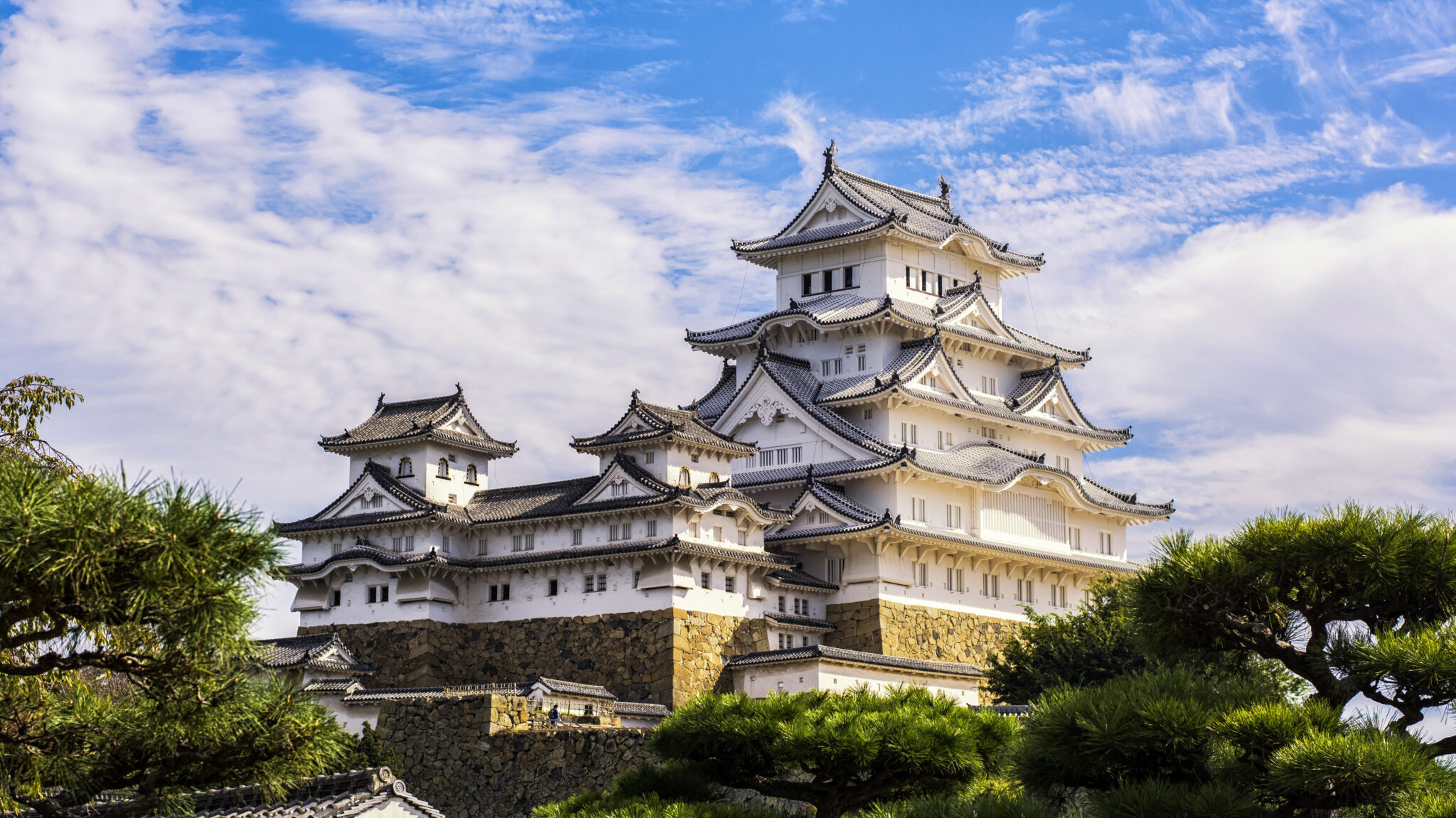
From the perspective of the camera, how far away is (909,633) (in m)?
47.2

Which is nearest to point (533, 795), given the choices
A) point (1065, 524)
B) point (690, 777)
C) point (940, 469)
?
point (690, 777)

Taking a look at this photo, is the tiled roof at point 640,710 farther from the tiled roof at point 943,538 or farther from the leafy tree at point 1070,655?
the leafy tree at point 1070,655

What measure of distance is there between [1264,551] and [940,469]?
3060 centimetres

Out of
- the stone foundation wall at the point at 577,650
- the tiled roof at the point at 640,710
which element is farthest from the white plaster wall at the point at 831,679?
the tiled roof at the point at 640,710

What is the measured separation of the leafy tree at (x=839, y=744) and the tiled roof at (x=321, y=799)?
12.8ft

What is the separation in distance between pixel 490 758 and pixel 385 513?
1244 cm

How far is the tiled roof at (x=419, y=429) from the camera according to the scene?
4794cm

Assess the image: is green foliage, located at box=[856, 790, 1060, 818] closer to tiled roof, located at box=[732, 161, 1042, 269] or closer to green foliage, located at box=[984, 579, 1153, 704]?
green foliage, located at box=[984, 579, 1153, 704]

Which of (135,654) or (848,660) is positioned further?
(848,660)

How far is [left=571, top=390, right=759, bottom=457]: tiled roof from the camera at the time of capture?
45.1 m

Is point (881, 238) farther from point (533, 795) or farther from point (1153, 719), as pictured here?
point (1153, 719)

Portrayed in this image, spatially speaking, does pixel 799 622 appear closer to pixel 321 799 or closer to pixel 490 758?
pixel 490 758

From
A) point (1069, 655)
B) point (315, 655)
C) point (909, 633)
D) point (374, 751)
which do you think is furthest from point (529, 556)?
point (1069, 655)

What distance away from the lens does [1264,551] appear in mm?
18562
